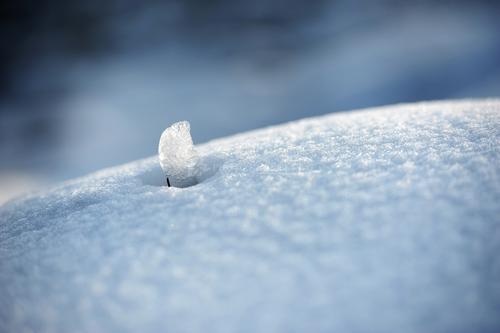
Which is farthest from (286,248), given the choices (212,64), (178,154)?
(212,64)

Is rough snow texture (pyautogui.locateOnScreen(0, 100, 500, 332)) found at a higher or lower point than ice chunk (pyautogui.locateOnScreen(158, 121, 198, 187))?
lower

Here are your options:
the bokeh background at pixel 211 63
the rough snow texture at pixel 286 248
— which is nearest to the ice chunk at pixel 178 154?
the rough snow texture at pixel 286 248

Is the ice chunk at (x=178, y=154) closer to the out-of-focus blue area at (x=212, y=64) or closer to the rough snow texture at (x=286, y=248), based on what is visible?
the rough snow texture at (x=286, y=248)

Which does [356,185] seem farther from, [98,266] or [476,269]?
[98,266]

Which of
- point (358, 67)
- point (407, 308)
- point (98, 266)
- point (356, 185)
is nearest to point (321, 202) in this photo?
point (356, 185)

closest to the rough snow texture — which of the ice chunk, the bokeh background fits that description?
the ice chunk

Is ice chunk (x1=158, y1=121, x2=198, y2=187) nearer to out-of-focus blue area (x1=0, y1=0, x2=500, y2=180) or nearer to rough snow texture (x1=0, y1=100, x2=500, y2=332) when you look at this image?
rough snow texture (x1=0, y1=100, x2=500, y2=332)

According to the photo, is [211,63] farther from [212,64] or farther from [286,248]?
[286,248]
